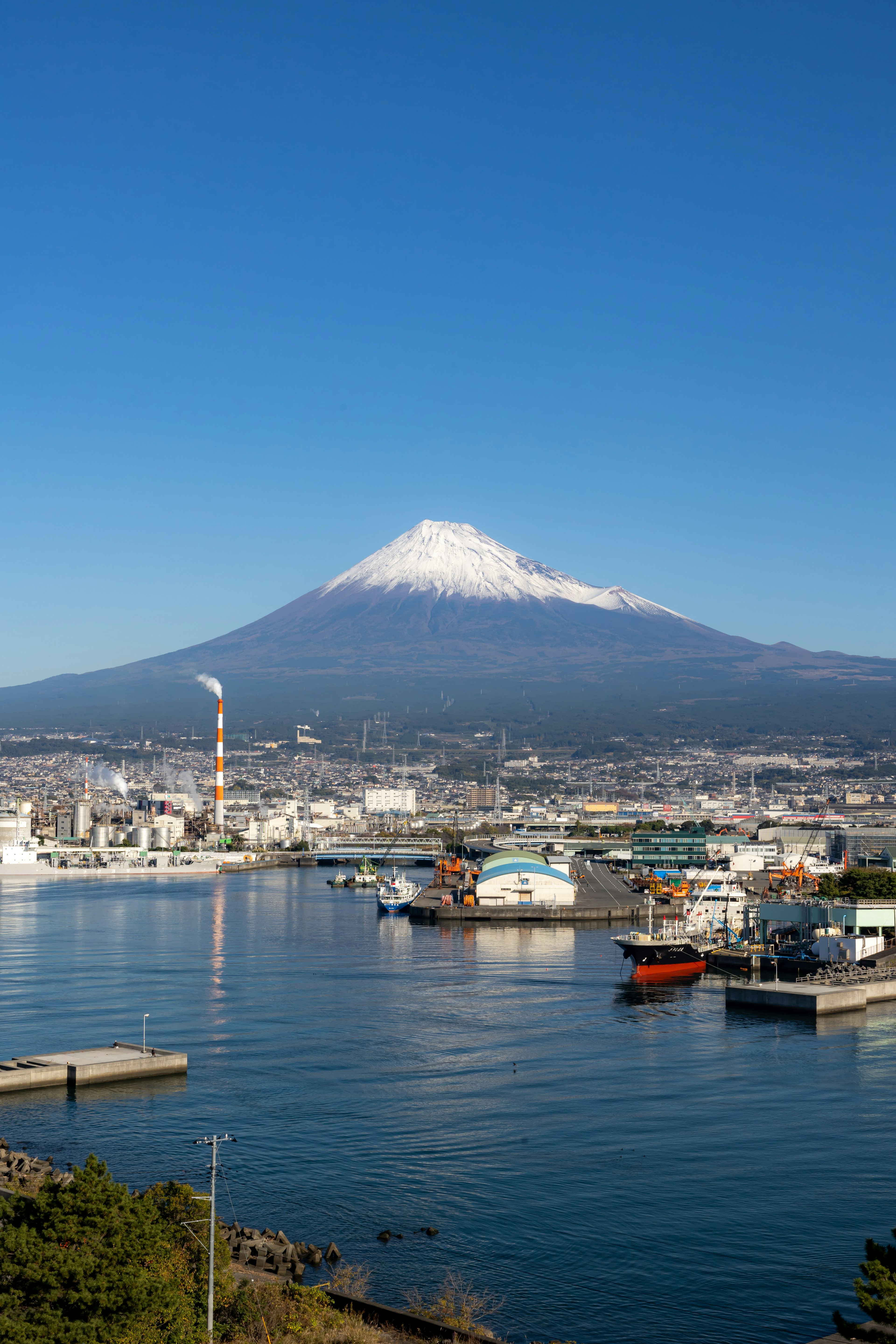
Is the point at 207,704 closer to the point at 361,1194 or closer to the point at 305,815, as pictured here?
the point at 305,815

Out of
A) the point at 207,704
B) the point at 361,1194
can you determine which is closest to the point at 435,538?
the point at 207,704

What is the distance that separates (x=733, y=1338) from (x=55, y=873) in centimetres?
4029

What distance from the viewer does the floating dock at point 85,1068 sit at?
490 inches

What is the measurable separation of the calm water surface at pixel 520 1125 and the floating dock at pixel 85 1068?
182 mm

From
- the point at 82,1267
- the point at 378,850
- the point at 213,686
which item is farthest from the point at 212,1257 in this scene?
the point at 213,686

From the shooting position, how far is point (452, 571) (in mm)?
165875

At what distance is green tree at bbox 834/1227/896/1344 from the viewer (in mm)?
5473

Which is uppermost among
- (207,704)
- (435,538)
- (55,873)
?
(435,538)

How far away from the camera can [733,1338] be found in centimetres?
718

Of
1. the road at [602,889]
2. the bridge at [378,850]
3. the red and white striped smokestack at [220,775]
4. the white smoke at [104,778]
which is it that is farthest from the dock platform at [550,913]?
the white smoke at [104,778]

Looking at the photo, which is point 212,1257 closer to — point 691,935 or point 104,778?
point 691,935

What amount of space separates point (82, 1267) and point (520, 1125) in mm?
5661

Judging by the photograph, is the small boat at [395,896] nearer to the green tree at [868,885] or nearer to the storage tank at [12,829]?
the green tree at [868,885]

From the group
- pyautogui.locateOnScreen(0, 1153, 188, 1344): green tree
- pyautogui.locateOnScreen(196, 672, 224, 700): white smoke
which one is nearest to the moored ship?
pyautogui.locateOnScreen(0, 1153, 188, 1344): green tree
